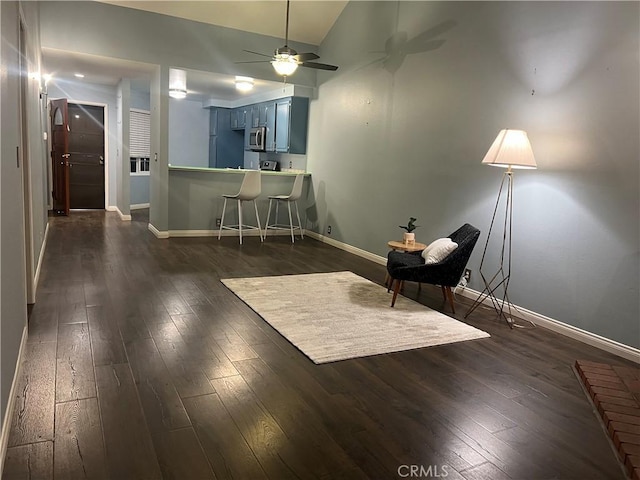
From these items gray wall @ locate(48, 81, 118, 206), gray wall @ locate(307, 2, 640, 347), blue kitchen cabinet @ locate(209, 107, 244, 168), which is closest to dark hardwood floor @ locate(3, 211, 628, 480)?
gray wall @ locate(307, 2, 640, 347)

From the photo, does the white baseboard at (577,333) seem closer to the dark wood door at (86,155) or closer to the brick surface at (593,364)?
the brick surface at (593,364)

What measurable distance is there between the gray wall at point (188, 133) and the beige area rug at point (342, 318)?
6.34m

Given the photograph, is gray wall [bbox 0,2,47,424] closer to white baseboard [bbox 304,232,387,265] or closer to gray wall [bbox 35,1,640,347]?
gray wall [bbox 35,1,640,347]

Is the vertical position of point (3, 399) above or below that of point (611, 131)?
below

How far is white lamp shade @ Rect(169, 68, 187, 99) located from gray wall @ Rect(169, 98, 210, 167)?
1.94 m

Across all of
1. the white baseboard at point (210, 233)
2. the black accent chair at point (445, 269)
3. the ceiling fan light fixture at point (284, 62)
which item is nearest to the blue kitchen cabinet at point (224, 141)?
the white baseboard at point (210, 233)

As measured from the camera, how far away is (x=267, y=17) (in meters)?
6.46

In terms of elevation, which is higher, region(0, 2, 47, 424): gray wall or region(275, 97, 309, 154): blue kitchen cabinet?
region(275, 97, 309, 154): blue kitchen cabinet

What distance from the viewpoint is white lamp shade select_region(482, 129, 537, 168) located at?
3.56 meters

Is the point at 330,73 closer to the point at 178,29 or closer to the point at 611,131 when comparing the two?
the point at 178,29

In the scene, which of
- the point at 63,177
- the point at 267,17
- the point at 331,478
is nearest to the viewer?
the point at 331,478

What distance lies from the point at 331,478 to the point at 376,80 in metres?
5.12

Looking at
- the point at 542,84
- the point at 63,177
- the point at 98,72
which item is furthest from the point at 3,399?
the point at 63,177

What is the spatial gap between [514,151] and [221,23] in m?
4.68
